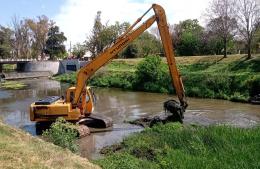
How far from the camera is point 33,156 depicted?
11.1 metres

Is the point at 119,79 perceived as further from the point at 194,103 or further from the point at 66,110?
the point at 66,110

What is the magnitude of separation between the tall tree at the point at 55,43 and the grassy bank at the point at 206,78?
128 ft

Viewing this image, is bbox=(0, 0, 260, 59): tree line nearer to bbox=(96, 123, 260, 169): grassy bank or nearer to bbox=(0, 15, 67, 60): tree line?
bbox=(0, 15, 67, 60): tree line

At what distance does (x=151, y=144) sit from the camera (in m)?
14.9

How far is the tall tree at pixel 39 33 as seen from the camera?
102 m

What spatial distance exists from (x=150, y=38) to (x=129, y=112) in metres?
54.2

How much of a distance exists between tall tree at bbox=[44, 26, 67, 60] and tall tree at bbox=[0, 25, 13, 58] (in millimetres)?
8923

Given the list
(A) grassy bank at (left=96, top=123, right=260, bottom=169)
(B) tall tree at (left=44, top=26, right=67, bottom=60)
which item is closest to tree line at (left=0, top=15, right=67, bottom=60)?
(B) tall tree at (left=44, top=26, right=67, bottom=60)

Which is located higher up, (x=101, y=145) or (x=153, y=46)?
(x=153, y=46)

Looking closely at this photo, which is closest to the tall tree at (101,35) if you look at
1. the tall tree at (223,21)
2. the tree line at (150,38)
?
the tree line at (150,38)

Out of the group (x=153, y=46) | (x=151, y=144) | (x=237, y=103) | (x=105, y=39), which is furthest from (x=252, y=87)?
(x=105, y=39)

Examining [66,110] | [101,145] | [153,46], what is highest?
[153,46]

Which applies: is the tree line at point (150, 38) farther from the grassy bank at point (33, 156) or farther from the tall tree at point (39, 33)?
the grassy bank at point (33, 156)

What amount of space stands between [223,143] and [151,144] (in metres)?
3.01
